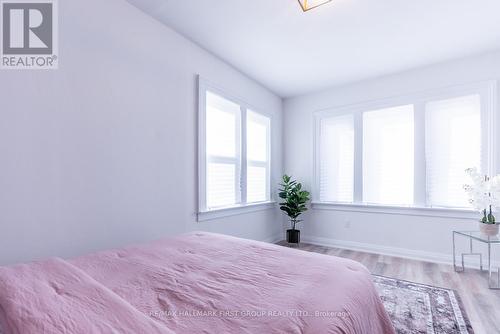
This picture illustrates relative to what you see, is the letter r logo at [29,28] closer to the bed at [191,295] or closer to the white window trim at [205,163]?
the white window trim at [205,163]

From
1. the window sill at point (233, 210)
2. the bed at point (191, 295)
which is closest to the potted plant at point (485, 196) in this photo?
the bed at point (191, 295)

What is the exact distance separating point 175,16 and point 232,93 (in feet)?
3.81

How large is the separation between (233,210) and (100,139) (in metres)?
1.81

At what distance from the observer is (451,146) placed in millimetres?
3182

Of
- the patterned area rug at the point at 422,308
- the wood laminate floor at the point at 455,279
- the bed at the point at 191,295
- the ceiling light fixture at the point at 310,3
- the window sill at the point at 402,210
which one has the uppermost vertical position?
the ceiling light fixture at the point at 310,3

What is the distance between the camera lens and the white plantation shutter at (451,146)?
3.06 m

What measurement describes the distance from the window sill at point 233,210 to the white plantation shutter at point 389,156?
154 centimetres

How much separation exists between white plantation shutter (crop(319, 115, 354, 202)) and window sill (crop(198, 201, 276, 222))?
980 millimetres

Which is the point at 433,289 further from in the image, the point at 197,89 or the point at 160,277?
the point at 197,89

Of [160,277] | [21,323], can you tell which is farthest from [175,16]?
[21,323]

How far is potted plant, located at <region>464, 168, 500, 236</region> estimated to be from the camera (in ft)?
8.05

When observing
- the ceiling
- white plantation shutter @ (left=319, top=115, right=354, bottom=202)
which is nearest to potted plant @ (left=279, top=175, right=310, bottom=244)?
white plantation shutter @ (left=319, top=115, right=354, bottom=202)

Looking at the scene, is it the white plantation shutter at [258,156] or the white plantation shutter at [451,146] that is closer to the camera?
the white plantation shutter at [451,146]

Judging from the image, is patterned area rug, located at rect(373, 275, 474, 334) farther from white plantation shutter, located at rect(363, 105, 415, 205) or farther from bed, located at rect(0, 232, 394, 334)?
A: white plantation shutter, located at rect(363, 105, 415, 205)
